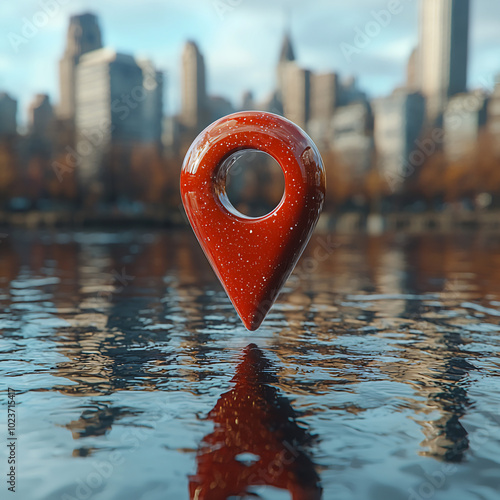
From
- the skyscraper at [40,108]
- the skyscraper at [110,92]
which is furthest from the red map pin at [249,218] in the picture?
the skyscraper at [40,108]

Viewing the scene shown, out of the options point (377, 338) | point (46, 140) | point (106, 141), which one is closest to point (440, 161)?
point (106, 141)

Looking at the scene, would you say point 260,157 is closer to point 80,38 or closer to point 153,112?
point 153,112

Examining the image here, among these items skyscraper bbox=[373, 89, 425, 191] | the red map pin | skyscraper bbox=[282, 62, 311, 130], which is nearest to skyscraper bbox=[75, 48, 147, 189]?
skyscraper bbox=[373, 89, 425, 191]

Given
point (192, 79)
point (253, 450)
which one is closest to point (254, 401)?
point (253, 450)

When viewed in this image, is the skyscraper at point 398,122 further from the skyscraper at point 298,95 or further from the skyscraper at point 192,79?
the skyscraper at point 192,79

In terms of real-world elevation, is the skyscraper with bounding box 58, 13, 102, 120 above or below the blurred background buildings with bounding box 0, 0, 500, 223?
above

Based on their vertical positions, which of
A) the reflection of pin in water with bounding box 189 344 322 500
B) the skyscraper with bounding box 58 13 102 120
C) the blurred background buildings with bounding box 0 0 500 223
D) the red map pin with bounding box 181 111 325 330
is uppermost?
the skyscraper with bounding box 58 13 102 120

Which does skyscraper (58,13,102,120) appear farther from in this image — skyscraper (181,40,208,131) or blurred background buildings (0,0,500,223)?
skyscraper (181,40,208,131)
